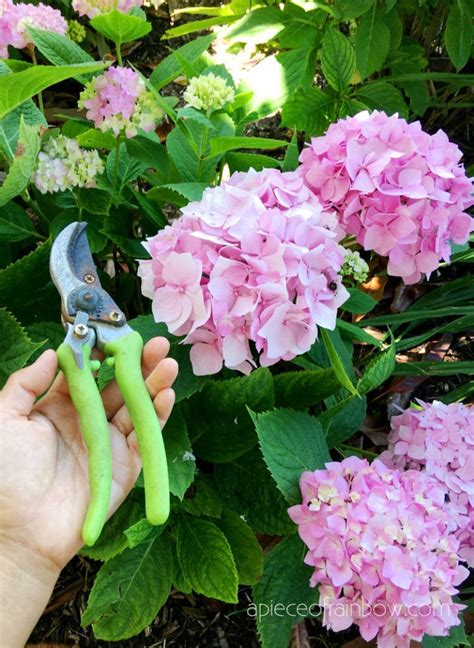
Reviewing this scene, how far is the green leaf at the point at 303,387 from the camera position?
0.98 meters

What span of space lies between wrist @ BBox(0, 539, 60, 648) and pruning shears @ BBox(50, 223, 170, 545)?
0.15 meters

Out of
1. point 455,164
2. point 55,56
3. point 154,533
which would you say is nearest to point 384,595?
point 154,533

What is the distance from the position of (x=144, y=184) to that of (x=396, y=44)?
619mm

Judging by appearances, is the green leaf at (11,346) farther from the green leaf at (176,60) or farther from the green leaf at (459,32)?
the green leaf at (459,32)

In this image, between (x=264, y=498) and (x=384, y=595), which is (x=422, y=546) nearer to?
(x=384, y=595)

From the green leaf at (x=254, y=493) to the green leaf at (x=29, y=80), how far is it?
0.65 metres

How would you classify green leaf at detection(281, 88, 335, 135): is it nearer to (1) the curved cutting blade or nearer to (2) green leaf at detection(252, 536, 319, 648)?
(1) the curved cutting blade

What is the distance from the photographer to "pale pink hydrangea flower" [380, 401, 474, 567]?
0.93 meters

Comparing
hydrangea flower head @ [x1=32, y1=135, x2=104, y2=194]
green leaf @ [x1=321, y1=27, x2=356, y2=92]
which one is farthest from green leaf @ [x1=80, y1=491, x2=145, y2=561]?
green leaf @ [x1=321, y1=27, x2=356, y2=92]

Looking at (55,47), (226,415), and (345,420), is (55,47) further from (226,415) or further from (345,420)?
(345,420)

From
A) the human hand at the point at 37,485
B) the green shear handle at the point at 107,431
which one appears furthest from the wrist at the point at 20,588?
the green shear handle at the point at 107,431

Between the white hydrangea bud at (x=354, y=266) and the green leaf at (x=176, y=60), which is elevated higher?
the green leaf at (x=176, y=60)

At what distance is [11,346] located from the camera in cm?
90

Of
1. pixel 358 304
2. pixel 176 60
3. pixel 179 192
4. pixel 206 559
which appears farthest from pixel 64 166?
pixel 206 559
